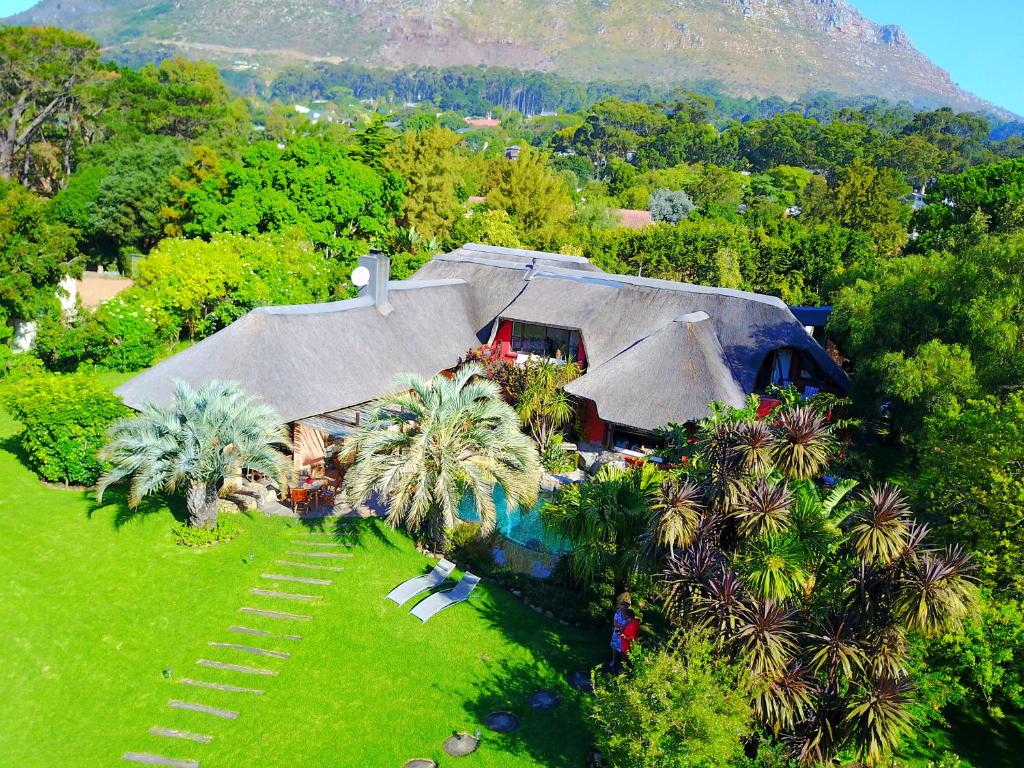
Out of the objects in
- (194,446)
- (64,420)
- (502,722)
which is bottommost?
(502,722)

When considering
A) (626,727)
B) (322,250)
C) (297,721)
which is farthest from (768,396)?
(322,250)

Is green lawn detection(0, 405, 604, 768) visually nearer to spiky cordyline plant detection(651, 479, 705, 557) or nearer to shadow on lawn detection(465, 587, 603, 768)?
shadow on lawn detection(465, 587, 603, 768)

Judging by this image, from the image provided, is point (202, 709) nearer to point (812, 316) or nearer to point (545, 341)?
point (545, 341)

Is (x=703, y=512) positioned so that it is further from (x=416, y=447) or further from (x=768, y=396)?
(x=768, y=396)

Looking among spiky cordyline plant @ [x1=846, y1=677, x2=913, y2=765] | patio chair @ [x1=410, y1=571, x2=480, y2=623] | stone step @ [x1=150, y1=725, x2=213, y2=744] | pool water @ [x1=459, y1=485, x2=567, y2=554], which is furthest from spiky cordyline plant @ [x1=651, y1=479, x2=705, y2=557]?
stone step @ [x1=150, y1=725, x2=213, y2=744]

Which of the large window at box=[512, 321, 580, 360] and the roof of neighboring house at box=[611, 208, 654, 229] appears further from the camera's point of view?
the roof of neighboring house at box=[611, 208, 654, 229]

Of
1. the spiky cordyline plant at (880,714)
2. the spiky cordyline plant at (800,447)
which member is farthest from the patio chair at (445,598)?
the spiky cordyline plant at (880,714)

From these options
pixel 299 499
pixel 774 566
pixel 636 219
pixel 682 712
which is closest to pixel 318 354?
pixel 299 499
